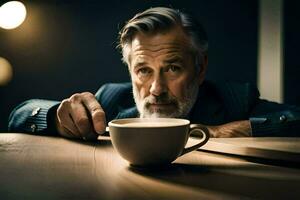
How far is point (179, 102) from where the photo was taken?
1358 millimetres

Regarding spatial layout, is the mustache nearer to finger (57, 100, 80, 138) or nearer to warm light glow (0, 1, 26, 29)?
finger (57, 100, 80, 138)

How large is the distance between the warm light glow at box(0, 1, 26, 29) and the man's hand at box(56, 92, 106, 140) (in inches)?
35.5

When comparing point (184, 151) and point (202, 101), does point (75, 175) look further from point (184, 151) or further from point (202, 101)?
point (202, 101)

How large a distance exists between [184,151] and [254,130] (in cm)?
66

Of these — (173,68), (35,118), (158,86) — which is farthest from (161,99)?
(35,118)

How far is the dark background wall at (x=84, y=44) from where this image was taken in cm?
190

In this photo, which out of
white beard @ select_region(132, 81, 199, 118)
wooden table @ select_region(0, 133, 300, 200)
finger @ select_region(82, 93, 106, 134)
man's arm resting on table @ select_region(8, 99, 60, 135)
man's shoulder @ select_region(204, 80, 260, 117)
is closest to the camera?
wooden table @ select_region(0, 133, 300, 200)

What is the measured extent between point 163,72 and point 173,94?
0.29 feet

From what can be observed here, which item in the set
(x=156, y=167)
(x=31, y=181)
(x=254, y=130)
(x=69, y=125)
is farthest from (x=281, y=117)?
(x=31, y=181)

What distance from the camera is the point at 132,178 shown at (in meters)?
0.51

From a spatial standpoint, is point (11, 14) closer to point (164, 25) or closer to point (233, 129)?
point (164, 25)

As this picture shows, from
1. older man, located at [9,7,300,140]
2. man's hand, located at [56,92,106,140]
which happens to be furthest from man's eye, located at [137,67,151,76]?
man's hand, located at [56,92,106,140]

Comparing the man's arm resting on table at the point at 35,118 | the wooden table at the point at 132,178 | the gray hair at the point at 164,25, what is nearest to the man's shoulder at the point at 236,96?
the gray hair at the point at 164,25

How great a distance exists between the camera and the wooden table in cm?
44
